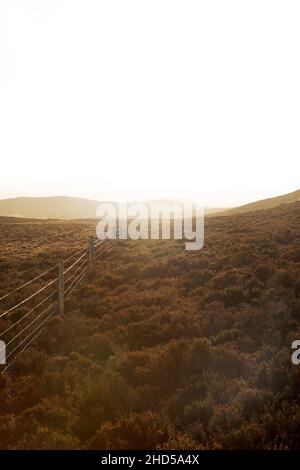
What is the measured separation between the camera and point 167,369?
8281mm

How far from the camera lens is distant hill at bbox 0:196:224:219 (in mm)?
158375

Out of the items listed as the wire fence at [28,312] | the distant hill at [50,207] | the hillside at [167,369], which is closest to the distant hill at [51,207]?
the distant hill at [50,207]

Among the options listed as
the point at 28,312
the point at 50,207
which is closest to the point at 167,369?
the point at 28,312

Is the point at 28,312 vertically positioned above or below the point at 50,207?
below

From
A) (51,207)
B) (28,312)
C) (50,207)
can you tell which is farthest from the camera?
(51,207)

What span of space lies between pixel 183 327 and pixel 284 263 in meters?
6.84

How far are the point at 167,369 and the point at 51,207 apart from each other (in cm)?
17070

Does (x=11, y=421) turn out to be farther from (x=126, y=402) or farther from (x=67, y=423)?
(x=126, y=402)

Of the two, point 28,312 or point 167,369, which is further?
point 28,312

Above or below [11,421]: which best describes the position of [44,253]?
above

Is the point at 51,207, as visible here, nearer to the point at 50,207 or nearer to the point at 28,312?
the point at 50,207

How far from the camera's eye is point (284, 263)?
50.0 ft

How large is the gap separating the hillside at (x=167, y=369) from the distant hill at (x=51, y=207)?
143621 millimetres
